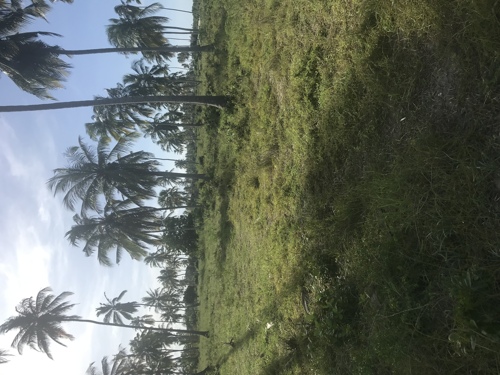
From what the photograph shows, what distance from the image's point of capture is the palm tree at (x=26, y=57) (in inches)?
573

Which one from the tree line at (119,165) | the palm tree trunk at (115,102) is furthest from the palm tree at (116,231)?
the palm tree trunk at (115,102)

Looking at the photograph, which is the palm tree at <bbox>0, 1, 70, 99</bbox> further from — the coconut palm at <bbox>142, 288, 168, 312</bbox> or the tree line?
the coconut palm at <bbox>142, 288, 168, 312</bbox>

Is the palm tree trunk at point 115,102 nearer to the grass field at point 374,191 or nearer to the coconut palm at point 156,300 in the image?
the grass field at point 374,191

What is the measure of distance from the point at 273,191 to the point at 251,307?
362 centimetres

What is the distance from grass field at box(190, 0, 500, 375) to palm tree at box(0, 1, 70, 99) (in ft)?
27.9

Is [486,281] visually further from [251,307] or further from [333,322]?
[251,307]

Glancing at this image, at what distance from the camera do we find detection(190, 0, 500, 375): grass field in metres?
4.64

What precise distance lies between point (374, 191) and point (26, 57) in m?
14.3

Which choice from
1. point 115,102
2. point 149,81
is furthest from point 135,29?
point 115,102

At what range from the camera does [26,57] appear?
15.0 m

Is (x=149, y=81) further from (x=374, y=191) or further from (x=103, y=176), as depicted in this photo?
(x=374, y=191)

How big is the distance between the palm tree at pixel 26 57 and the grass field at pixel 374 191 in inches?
335

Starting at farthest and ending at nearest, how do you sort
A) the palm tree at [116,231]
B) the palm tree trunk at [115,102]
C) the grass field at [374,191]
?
the palm tree at [116,231], the palm tree trunk at [115,102], the grass field at [374,191]

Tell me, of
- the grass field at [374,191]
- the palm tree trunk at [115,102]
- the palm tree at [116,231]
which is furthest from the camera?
the palm tree at [116,231]
